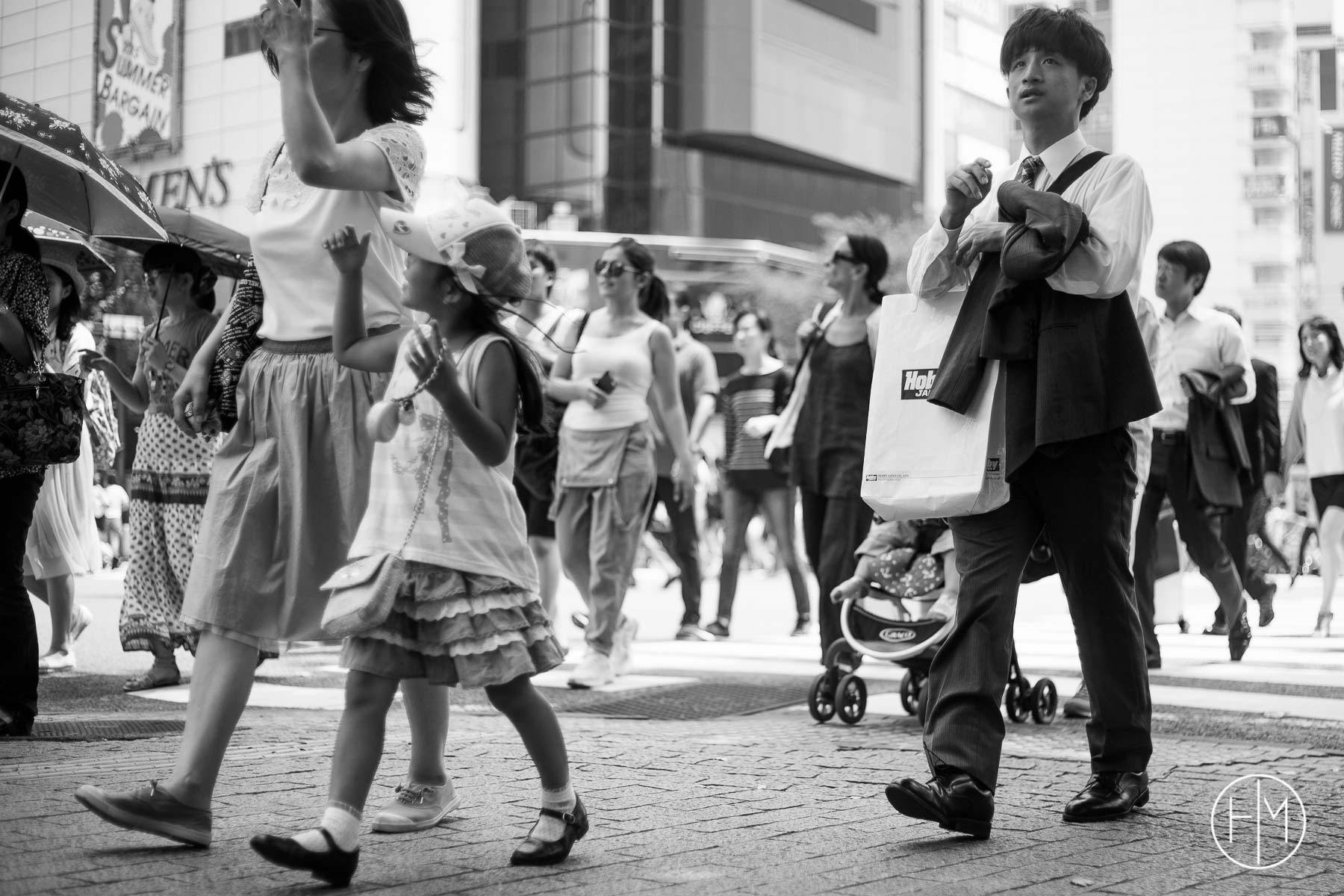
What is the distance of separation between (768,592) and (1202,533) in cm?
793

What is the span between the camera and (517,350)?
12.3 ft

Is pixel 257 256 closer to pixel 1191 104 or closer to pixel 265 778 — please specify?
pixel 265 778

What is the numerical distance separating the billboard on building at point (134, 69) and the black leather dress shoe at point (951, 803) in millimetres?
4076

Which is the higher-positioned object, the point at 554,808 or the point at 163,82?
the point at 163,82

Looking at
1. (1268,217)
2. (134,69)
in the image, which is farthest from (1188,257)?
(1268,217)

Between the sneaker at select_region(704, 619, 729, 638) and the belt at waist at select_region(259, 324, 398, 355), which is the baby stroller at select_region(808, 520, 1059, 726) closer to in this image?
the belt at waist at select_region(259, 324, 398, 355)

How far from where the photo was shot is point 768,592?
16594mm

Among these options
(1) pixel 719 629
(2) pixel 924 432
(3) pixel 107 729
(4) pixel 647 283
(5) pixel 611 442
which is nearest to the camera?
(2) pixel 924 432

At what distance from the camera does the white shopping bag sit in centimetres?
431

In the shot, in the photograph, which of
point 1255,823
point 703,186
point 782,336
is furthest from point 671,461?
point 703,186

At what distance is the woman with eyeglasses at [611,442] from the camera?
7.88 meters

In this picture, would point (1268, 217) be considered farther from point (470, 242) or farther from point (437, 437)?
point (437, 437)

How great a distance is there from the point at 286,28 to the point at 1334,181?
7665 cm

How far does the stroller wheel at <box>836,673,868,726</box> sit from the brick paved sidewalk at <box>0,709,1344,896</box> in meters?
0.56
